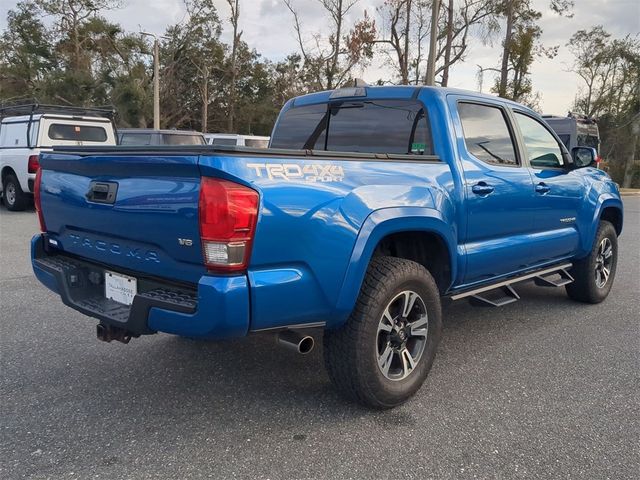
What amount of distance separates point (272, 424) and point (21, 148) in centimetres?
1076

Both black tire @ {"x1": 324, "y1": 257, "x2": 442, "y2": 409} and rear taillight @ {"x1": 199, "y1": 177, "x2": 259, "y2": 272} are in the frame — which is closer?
rear taillight @ {"x1": 199, "y1": 177, "x2": 259, "y2": 272}

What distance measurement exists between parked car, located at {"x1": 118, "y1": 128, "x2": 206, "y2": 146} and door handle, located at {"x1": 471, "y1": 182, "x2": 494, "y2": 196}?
10208 mm

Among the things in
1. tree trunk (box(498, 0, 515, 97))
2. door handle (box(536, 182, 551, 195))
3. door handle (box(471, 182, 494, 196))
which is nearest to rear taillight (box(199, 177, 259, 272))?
door handle (box(471, 182, 494, 196))

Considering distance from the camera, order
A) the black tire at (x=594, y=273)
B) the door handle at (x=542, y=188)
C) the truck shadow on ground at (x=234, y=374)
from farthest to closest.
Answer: the black tire at (x=594, y=273), the door handle at (x=542, y=188), the truck shadow on ground at (x=234, y=374)

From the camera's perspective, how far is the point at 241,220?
233cm

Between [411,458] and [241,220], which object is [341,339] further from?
[241,220]

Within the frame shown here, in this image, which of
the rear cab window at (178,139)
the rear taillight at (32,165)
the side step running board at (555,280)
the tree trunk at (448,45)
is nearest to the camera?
the side step running board at (555,280)

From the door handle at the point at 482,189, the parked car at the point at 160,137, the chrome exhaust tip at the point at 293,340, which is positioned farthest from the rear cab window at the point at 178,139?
the chrome exhaust tip at the point at 293,340

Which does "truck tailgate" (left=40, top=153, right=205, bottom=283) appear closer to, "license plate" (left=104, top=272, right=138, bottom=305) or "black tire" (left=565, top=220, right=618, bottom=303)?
"license plate" (left=104, top=272, right=138, bottom=305)

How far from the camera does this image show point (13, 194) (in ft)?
38.5

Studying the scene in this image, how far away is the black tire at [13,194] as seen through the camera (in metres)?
11.5

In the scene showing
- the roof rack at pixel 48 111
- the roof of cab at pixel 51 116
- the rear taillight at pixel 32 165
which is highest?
the roof rack at pixel 48 111

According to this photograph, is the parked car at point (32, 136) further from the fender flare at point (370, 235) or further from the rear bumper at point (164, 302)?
the fender flare at point (370, 235)

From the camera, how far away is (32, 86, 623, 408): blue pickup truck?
2.39 meters
